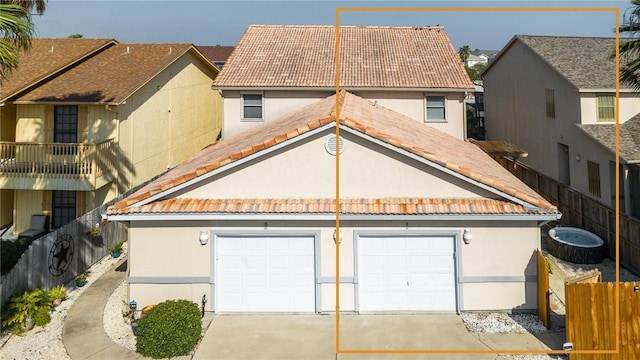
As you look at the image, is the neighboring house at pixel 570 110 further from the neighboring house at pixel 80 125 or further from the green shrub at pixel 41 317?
the neighboring house at pixel 80 125

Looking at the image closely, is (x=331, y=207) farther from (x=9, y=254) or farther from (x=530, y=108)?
(x=530, y=108)

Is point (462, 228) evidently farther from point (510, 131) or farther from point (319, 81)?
point (510, 131)

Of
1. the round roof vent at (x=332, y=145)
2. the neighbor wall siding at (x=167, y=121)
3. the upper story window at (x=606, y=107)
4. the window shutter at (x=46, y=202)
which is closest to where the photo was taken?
the round roof vent at (x=332, y=145)

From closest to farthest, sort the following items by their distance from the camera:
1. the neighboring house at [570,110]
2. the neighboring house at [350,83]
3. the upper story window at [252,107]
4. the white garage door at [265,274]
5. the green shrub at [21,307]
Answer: the green shrub at [21,307]
the white garage door at [265,274]
the neighboring house at [570,110]
the neighboring house at [350,83]
the upper story window at [252,107]

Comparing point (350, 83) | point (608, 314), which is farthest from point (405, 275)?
point (350, 83)

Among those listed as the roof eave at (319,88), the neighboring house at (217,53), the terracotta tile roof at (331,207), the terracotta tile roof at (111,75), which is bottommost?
the terracotta tile roof at (331,207)

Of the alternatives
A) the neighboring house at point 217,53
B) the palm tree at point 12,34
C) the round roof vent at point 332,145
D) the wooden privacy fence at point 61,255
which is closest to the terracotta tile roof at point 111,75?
the wooden privacy fence at point 61,255
